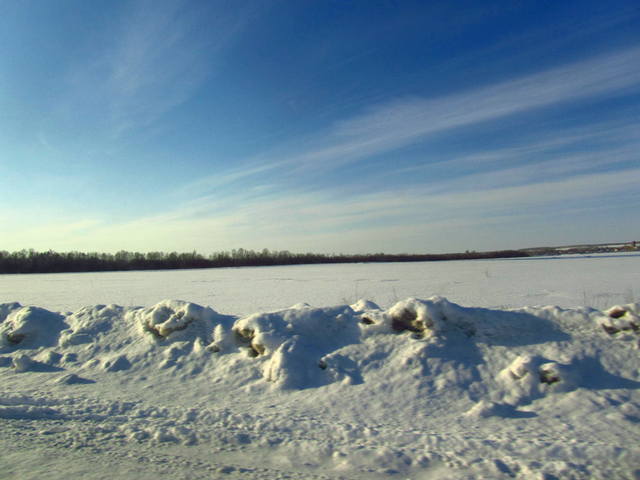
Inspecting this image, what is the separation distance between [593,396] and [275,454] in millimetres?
2971

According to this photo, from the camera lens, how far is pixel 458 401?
13.0ft

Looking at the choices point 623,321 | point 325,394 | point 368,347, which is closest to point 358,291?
point 368,347

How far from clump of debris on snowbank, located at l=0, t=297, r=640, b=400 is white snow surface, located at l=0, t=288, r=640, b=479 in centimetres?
2

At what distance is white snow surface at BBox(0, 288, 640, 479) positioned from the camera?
9.82 feet

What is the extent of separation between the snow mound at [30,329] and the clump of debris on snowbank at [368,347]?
20mm

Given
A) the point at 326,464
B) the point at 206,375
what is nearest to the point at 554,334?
the point at 326,464

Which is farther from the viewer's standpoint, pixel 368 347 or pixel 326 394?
pixel 368 347

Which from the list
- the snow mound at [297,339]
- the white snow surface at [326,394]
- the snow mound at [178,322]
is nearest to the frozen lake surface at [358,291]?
the snow mound at [297,339]

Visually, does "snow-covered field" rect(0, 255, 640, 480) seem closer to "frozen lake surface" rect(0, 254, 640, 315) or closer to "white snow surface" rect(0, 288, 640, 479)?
"white snow surface" rect(0, 288, 640, 479)

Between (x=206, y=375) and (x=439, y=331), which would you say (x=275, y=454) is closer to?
(x=206, y=375)

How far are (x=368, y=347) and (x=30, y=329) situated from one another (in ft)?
17.1

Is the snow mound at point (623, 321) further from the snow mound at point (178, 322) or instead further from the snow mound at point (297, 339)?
the snow mound at point (178, 322)

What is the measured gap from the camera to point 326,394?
4.21 metres

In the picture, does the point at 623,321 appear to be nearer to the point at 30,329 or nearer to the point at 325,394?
the point at 325,394
